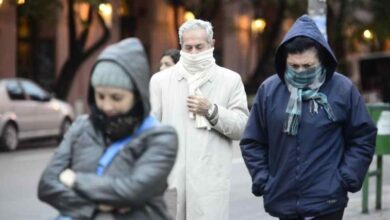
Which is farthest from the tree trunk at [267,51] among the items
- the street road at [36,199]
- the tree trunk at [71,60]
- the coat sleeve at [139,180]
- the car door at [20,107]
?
the coat sleeve at [139,180]

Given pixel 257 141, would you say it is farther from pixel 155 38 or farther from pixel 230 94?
pixel 155 38

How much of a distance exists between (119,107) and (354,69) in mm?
42665

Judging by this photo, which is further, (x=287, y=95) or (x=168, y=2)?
(x=168, y=2)

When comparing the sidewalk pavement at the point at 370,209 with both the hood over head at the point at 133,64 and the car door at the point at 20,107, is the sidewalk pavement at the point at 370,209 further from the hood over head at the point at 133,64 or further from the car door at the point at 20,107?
the car door at the point at 20,107

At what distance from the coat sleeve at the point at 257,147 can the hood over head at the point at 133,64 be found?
1704 mm

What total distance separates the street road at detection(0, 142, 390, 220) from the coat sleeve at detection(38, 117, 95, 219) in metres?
7.18

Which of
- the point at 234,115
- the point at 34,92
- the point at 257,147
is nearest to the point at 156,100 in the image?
the point at 234,115

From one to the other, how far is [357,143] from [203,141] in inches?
52.1

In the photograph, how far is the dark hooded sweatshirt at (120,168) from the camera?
368cm

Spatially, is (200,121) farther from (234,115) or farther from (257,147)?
(257,147)

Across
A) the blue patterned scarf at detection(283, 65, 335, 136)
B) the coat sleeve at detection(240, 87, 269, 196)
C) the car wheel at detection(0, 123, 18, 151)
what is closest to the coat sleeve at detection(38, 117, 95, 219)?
the blue patterned scarf at detection(283, 65, 335, 136)

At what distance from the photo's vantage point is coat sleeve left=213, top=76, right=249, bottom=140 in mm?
6312

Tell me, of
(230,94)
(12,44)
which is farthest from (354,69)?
(230,94)

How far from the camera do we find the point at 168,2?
131ft
